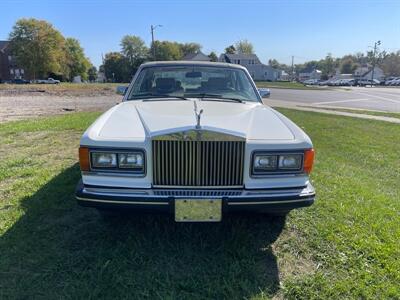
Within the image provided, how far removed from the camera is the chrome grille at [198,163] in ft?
8.87

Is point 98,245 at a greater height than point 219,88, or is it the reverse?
point 219,88

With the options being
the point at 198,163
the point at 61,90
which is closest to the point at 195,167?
the point at 198,163

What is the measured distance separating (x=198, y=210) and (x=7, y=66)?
331 feet

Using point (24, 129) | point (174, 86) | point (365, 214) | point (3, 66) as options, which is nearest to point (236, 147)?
point (174, 86)

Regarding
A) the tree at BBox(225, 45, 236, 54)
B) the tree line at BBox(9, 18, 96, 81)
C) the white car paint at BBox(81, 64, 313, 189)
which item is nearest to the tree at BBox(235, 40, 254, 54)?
the tree at BBox(225, 45, 236, 54)

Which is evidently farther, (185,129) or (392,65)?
(392,65)

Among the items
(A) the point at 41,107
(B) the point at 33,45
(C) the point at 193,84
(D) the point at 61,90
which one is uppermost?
(B) the point at 33,45

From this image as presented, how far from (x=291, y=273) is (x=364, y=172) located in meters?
3.66

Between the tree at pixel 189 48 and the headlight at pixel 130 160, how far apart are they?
108 metres

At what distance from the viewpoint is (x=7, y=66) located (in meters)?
86.4

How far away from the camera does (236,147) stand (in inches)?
107

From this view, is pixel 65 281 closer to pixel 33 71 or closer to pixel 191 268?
pixel 191 268

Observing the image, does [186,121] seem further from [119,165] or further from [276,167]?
[276,167]

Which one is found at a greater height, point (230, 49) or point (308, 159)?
point (230, 49)
